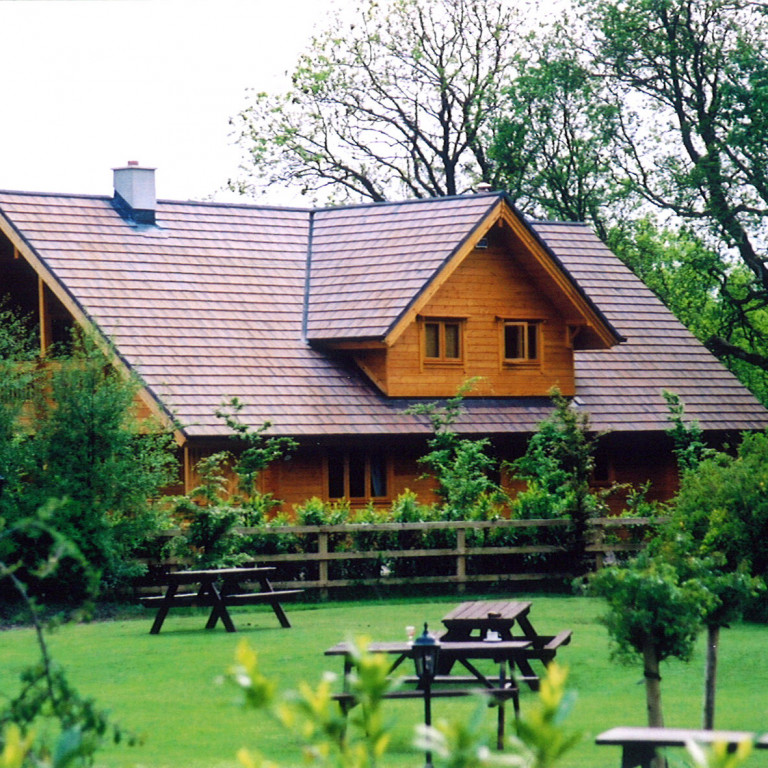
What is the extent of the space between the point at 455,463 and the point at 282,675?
1099 centimetres

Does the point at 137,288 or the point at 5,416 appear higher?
the point at 137,288

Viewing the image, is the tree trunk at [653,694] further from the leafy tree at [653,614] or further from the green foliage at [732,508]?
the green foliage at [732,508]

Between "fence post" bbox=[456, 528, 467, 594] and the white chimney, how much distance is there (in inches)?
444

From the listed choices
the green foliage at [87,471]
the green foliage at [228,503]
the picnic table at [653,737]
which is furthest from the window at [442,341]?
the picnic table at [653,737]

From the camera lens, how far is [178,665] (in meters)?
15.5

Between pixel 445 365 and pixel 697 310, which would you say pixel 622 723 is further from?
pixel 697 310

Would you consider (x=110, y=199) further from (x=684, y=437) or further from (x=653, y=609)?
(x=653, y=609)

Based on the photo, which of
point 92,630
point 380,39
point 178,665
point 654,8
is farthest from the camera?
point 380,39

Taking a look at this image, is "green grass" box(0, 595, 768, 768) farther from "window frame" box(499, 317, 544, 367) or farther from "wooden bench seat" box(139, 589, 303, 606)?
"window frame" box(499, 317, 544, 367)

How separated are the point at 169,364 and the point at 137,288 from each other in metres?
2.34

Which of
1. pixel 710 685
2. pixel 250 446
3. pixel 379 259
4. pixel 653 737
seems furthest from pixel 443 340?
pixel 653 737

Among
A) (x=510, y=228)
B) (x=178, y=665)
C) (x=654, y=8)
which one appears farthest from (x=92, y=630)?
(x=654, y=8)

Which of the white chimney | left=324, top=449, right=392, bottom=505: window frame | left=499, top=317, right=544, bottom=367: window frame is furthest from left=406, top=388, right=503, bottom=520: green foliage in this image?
the white chimney

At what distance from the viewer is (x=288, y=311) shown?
30.1 metres
